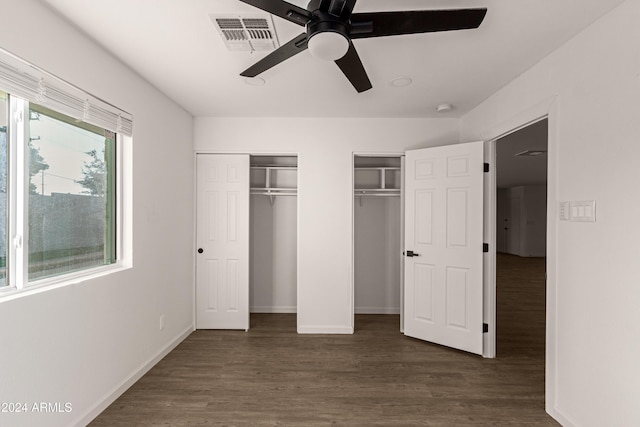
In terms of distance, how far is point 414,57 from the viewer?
6.96 feet

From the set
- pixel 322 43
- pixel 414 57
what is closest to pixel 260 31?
pixel 322 43

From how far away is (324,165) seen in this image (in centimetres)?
345

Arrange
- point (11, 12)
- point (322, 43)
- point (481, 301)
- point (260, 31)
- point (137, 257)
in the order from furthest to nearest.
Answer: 1. point (481, 301)
2. point (137, 257)
3. point (260, 31)
4. point (11, 12)
5. point (322, 43)

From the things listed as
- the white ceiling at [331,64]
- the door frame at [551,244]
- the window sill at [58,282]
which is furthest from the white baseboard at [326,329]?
the white ceiling at [331,64]

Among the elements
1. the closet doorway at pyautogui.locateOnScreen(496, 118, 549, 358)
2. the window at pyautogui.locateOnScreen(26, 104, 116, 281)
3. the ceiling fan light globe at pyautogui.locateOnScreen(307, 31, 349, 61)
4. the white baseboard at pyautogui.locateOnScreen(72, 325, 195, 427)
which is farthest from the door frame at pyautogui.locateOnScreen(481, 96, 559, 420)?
the window at pyautogui.locateOnScreen(26, 104, 116, 281)

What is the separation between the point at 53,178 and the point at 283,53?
159 centimetres

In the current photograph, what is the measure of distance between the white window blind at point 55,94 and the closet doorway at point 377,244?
287cm

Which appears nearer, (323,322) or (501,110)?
(501,110)

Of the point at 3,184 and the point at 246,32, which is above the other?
the point at 246,32

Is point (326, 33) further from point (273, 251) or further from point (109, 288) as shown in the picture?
point (273, 251)

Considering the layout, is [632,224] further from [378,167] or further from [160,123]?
[160,123]

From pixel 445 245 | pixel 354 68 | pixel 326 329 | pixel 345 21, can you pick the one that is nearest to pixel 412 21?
pixel 345 21

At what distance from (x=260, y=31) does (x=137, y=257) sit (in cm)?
199

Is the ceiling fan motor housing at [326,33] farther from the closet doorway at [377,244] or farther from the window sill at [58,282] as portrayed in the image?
the closet doorway at [377,244]
